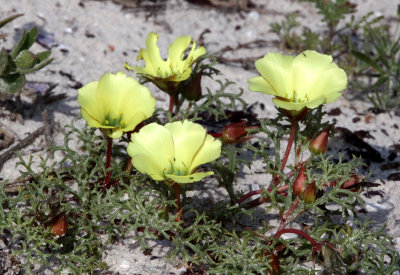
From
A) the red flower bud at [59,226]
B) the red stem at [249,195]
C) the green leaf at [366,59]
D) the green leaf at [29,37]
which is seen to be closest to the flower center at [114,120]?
the red flower bud at [59,226]

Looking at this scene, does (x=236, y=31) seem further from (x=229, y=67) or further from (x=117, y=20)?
(x=117, y=20)

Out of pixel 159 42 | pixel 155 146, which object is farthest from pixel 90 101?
pixel 159 42

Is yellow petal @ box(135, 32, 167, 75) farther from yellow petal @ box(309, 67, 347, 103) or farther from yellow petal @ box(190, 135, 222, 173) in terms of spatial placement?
yellow petal @ box(309, 67, 347, 103)

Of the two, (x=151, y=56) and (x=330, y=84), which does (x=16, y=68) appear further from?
(x=330, y=84)

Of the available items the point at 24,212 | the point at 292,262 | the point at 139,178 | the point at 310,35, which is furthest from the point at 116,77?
the point at 310,35

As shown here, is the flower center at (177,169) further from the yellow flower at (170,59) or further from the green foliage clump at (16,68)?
the green foliage clump at (16,68)

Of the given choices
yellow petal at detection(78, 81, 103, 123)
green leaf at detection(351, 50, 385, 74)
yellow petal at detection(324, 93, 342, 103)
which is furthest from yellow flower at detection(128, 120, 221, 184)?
green leaf at detection(351, 50, 385, 74)
